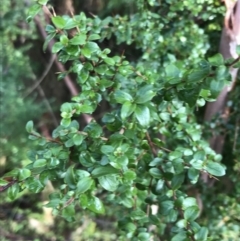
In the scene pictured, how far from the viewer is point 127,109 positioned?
1.65 feet

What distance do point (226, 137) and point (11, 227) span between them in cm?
113

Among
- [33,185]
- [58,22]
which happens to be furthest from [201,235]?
[58,22]

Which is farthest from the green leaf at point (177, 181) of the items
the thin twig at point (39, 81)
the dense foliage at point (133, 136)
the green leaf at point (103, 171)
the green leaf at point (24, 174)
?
the thin twig at point (39, 81)

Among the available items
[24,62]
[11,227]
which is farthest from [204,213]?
[24,62]

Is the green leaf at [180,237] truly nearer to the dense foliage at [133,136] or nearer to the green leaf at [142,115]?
the dense foliage at [133,136]

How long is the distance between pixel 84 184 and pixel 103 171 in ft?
0.11

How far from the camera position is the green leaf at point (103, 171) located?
19.8 inches

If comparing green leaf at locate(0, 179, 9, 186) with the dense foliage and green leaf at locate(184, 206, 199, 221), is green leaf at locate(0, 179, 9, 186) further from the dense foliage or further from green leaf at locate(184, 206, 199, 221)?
green leaf at locate(184, 206, 199, 221)

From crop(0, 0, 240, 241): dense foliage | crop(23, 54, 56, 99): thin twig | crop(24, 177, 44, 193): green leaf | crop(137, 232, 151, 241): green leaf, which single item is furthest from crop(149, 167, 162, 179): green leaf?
crop(23, 54, 56, 99): thin twig

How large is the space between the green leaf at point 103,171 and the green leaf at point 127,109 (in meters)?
0.08

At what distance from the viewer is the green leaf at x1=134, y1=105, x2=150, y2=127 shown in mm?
494

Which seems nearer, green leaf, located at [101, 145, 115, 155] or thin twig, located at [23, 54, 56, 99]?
→ green leaf, located at [101, 145, 115, 155]

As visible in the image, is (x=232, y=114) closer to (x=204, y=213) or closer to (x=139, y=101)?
(x=204, y=213)

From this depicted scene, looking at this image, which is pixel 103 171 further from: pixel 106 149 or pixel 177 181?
pixel 177 181
